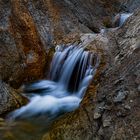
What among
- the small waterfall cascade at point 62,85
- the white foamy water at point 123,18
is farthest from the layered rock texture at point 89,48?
the white foamy water at point 123,18

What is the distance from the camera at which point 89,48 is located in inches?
372

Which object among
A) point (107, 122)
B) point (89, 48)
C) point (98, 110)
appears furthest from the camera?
point (89, 48)

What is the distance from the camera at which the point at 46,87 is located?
907 cm

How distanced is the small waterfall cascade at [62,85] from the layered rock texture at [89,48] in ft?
0.82

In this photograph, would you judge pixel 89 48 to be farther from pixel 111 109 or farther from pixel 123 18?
pixel 123 18

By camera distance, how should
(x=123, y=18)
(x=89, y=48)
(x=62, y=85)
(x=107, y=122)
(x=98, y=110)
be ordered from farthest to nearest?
(x=123, y=18) → (x=89, y=48) → (x=62, y=85) → (x=98, y=110) → (x=107, y=122)

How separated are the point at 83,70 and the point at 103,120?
12.4 ft

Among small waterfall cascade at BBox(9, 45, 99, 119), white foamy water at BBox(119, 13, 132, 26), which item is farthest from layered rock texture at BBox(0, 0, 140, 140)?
white foamy water at BBox(119, 13, 132, 26)

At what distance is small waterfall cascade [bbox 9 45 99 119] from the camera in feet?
26.0

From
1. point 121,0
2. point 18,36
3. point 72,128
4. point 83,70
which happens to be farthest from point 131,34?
point 121,0

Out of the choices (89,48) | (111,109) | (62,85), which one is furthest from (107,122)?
(89,48)

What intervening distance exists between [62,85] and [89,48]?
4.36 ft

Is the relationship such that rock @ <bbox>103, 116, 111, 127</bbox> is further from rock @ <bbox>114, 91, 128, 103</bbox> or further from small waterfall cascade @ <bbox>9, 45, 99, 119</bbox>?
small waterfall cascade @ <bbox>9, 45, 99, 119</bbox>

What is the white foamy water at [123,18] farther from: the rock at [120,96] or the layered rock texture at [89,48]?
the rock at [120,96]
